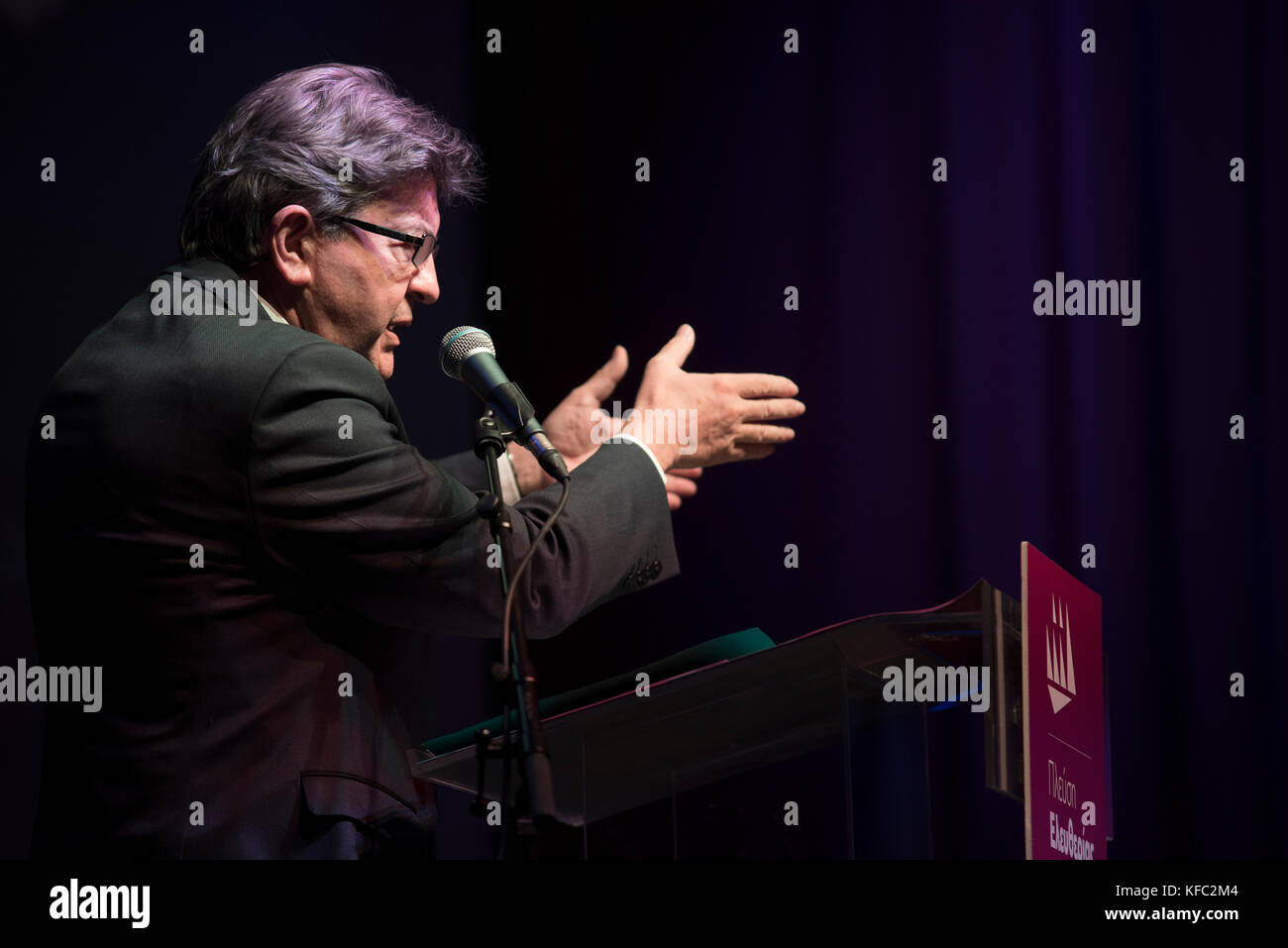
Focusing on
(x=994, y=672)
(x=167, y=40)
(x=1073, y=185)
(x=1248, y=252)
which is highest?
(x=167, y=40)

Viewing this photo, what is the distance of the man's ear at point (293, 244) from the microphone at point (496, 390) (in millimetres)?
304

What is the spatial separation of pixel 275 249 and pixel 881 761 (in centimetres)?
103

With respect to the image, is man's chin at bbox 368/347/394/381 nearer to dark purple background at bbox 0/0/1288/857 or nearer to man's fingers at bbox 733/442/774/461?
man's fingers at bbox 733/442/774/461

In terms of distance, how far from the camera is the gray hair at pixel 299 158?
1827 mm

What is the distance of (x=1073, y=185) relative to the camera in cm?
293

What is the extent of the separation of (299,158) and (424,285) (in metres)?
0.25

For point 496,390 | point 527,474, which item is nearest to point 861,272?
point 527,474

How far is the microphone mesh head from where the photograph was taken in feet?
5.28

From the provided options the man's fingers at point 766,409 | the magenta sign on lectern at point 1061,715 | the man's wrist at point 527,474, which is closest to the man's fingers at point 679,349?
the man's fingers at point 766,409

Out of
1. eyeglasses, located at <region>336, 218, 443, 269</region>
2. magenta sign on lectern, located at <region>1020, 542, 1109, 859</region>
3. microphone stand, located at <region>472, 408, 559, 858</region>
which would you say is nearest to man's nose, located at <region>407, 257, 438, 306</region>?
eyeglasses, located at <region>336, 218, 443, 269</region>
